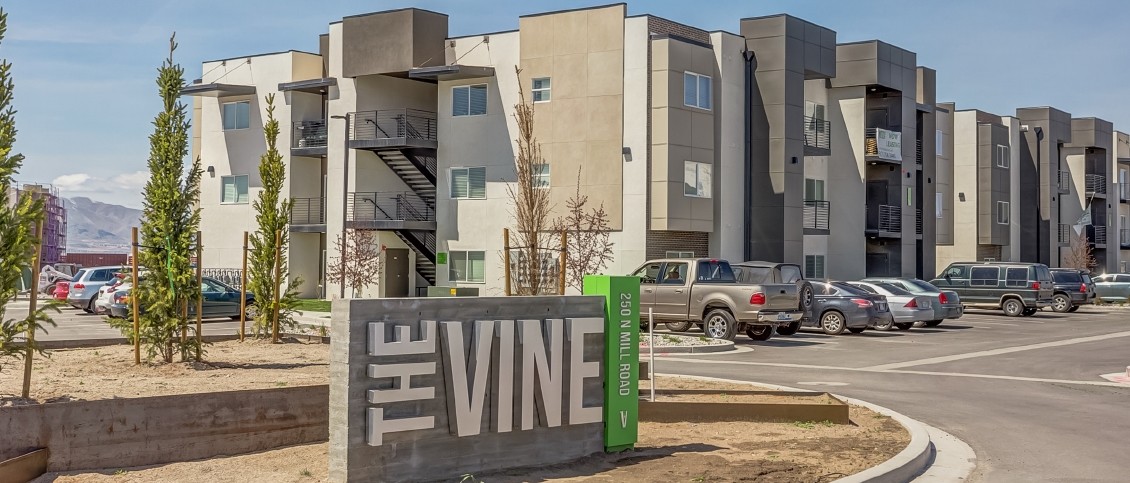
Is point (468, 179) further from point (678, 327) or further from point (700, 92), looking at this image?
point (678, 327)

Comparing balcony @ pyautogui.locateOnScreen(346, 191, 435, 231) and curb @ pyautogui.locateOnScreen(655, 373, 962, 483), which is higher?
balcony @ pyautogui.locateOnScreen(346, 191, 435, 231)

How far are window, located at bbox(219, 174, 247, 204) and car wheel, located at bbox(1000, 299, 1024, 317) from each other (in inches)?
1300

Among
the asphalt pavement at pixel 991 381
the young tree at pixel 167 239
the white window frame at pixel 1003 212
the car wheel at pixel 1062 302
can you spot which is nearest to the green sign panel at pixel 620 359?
the asphalt pavement at pixel 991 381

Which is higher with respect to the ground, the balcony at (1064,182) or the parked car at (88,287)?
the balcony at (1064,182)

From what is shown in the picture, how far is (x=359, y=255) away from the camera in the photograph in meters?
41.9

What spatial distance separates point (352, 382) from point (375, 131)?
37.5 metres

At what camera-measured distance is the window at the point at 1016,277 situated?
41984mm

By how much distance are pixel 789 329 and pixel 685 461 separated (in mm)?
18793

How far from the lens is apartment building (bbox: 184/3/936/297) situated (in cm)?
4012

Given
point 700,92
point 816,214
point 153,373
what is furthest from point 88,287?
point 816,214

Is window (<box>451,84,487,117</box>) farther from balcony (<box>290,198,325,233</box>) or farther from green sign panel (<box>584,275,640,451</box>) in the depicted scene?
green sign panel (<box>584,275,640,451</box>)

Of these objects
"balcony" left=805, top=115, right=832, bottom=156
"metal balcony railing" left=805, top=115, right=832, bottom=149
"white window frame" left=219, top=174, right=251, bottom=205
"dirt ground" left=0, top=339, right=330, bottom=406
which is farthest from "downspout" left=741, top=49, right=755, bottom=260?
"dirt ground" left=0, top=339, right=330, bottom=406

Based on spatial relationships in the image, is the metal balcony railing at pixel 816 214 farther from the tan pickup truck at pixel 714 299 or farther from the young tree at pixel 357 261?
the tan pickup truck at pixel 714 299

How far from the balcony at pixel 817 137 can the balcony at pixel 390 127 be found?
15.9 metres
